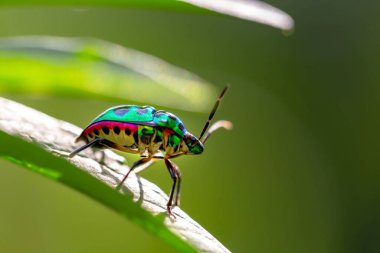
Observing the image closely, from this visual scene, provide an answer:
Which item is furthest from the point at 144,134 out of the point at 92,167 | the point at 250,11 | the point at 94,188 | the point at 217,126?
the point at 94,188

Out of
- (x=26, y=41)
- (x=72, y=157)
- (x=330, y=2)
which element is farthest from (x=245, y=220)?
(x=72, y=157)

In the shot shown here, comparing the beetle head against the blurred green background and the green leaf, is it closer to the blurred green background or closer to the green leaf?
the green leaf

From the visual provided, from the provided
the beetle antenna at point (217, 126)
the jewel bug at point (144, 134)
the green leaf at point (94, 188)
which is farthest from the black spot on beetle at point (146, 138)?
the green leaf at point (94, 188)

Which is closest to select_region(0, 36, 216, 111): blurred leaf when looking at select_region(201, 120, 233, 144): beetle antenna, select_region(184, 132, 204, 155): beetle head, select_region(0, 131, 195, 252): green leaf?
select_region(184, 132, 204, 155): beetle head

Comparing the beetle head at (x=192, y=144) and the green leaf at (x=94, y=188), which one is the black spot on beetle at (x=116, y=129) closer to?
the beetle head at (x=192, y=144)

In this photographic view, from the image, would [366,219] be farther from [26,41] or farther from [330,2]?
[26,41]

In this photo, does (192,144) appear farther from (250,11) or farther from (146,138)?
(250,11)
